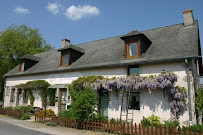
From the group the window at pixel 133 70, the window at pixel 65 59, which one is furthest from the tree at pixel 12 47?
the window at pixel 133 70

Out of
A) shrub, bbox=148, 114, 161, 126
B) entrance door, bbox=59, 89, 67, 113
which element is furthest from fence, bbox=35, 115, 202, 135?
entrance door, bbox=59, 89, 67, 113

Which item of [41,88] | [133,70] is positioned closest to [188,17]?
[133,70]

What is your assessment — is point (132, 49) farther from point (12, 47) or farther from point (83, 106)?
point (12, 47)

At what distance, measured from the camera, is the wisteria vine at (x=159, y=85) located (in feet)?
30.6

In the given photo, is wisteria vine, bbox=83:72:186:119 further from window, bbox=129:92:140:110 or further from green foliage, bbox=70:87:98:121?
green foliage, bbox=70:87:98:121

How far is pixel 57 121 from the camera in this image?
1092 centimetres

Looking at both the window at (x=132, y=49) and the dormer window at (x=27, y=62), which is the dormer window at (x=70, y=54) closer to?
the window at (x=132, y=49)

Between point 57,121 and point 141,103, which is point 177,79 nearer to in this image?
point 141,103

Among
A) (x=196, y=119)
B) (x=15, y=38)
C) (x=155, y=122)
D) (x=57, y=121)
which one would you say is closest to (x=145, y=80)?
(x=155, y=122)

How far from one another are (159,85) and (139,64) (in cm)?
204

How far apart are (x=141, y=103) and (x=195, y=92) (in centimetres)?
315

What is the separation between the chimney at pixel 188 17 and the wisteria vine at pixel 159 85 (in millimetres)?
5295

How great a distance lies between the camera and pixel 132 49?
40.0ft

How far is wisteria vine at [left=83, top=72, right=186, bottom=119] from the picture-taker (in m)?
9.32
